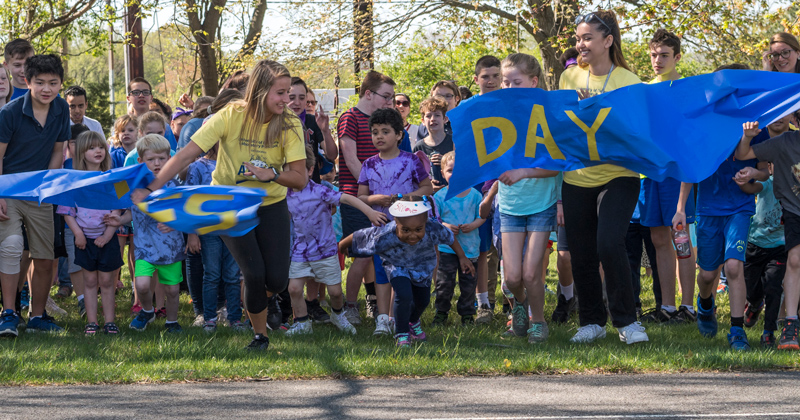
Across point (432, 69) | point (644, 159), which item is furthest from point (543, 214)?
point (432, 69)

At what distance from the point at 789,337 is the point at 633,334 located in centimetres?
109

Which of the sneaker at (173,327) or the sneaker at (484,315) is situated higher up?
the sneaker at (173,327)

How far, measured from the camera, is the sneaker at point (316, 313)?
808 cm

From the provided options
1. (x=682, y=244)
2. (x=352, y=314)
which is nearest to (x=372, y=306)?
(x=352, y=314)

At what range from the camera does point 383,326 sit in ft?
23.4

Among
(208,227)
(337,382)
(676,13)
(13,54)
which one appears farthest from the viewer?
(676,13)

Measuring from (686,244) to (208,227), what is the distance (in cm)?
419

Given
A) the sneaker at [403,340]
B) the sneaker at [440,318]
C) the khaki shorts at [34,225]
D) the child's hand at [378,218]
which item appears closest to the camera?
the sneaker at [403,340]

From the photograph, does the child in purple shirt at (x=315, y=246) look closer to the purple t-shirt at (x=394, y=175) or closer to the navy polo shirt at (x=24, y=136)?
the purple t-shirt at (x=394, y=175)

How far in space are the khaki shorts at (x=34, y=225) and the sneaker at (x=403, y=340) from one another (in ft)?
10.4

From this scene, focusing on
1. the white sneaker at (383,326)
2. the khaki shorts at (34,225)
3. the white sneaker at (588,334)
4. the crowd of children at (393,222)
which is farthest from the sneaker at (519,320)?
the khaki shorts at (34,225)

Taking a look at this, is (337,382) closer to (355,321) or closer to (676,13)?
(355,321)

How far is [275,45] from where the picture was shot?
21.5 metres

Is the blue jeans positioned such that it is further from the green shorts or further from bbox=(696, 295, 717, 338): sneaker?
bbox=(696, 295, 717, 338): sneaker
